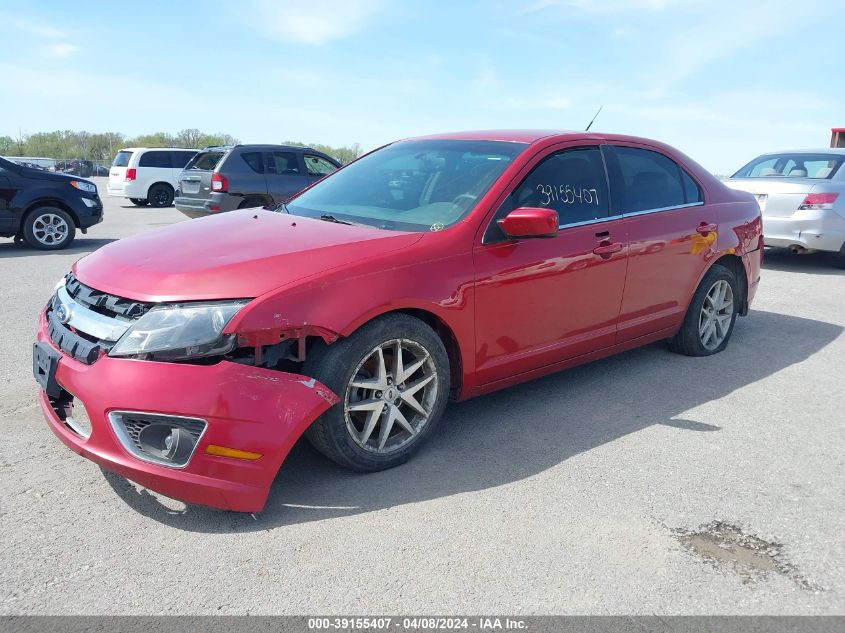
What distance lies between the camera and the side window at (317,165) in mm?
12891

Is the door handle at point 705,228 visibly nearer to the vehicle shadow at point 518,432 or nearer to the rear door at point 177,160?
the vehicle shadow at point 518,432

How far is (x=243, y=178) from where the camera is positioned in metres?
11.9

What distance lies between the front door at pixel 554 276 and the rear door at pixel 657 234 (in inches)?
5.8

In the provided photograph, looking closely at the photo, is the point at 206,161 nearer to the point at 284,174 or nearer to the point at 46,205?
the point at 284,174

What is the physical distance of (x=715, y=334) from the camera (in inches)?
219

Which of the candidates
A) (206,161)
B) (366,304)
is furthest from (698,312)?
(206,161)

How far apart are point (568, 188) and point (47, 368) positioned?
2.95 metres

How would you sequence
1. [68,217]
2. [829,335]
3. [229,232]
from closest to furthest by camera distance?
1. [229,232]
2. [829,335]
3. [68,217]

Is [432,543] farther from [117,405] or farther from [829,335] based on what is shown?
[829,335]

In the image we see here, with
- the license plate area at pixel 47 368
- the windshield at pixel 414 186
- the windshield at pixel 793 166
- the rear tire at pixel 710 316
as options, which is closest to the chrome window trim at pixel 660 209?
the rear tire at pixel 710 316

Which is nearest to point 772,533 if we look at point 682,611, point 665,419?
point 682,611

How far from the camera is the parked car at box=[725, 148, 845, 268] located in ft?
30.3

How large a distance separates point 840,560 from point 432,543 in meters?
1.60

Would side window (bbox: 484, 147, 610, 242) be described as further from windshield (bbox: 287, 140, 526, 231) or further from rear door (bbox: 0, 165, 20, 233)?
rear door (bbox: 0, 165, 20, 233)
